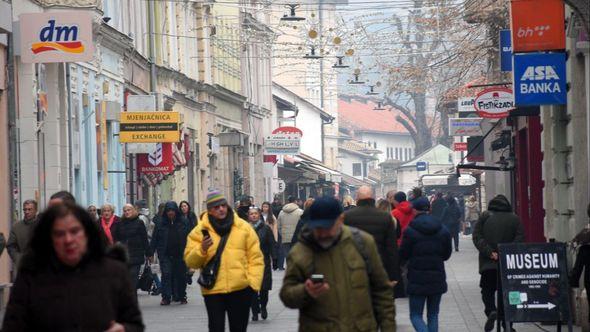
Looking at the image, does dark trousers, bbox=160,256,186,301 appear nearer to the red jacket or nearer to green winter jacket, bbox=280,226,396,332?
the red jacket

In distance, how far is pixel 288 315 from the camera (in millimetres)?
22391

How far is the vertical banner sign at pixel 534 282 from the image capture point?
16.4m

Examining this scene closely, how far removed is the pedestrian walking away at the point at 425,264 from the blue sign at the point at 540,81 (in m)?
4.13

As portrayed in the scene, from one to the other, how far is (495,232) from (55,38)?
10370mm

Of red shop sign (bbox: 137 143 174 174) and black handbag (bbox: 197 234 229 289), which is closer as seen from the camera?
black handbag (bbox: 197 234 229 289)

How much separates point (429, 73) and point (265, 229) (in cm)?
2964

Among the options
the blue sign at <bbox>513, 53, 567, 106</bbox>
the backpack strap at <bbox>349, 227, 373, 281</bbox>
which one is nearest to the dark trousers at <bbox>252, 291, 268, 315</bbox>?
the blue sign at <bbox>513, 53, 567, 106</bbox>

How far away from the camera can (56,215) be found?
724 centimetres

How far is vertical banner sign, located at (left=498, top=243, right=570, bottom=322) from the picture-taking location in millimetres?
16375

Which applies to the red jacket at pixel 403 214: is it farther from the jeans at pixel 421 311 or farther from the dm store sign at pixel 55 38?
the jeans at pixel 421 311

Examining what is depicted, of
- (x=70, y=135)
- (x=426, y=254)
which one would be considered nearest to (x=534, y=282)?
(x=426, y=254)

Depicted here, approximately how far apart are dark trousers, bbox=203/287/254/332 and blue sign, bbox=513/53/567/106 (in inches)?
280

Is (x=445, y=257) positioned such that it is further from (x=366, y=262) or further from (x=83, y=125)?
(x=83, y=125)

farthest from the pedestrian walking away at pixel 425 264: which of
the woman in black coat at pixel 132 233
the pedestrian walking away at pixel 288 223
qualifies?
the pedestrian walking away at pixel 288 223
